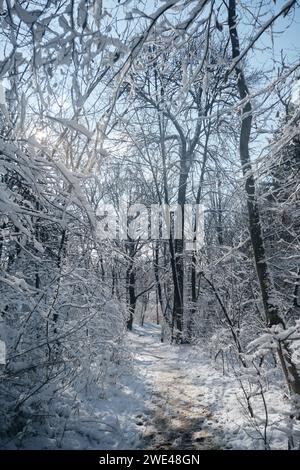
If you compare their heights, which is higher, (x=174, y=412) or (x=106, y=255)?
(x=106, y=255)

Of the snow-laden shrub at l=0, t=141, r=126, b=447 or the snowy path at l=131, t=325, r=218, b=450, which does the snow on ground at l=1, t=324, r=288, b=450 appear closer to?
the snowy path at l=131, t=325, r=218, b=450

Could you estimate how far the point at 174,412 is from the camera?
5703 millimetres

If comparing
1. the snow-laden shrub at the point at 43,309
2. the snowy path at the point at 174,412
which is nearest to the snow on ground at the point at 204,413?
the snowy path at the point at 174,412

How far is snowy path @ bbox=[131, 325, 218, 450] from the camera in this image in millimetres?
4539

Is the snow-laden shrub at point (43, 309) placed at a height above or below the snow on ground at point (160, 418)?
above

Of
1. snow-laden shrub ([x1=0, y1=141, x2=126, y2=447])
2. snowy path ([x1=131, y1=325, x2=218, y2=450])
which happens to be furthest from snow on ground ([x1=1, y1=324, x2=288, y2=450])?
snow-laden shrub ([x1=0, y1=141, x2=126, y2=447])

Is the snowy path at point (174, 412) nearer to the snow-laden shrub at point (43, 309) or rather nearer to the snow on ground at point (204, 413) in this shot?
the snow on ground at point (204, 413)

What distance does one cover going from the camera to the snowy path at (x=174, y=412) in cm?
454

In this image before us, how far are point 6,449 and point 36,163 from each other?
10.7 ft

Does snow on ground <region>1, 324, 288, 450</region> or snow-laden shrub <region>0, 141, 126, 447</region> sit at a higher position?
snow-laden shrub <region>0, 141, 126, 447</region>

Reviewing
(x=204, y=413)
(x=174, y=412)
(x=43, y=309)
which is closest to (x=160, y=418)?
(x=174, y=412)

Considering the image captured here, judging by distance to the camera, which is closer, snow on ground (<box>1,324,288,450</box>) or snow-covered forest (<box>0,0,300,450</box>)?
snow-covered forest (<box>0,0,300,450</box>)

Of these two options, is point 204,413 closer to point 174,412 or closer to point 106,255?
point 174,412

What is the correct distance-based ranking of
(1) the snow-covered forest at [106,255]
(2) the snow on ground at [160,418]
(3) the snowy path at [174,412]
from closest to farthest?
(1) the snow-covered forest at [106,255] < (2) the snow on ground at [160,418] < (3) the snowy path at [174,412]
